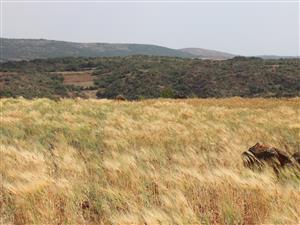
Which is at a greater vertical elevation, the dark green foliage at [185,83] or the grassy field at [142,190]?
the grassy field at [142,190]

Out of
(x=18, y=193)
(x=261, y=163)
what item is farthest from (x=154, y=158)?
(x=18, y=193)

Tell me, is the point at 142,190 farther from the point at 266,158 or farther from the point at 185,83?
the point at 185,83

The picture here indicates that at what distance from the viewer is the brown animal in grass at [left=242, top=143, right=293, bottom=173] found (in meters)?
5.88

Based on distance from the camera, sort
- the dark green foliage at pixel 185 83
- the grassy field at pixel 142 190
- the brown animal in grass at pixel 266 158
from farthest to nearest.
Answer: the dark green foliage at pixel 185 83, the brown animal in grass at pixel 266 158, the grassy field at pixel 142 190

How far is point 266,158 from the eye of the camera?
19.9ft

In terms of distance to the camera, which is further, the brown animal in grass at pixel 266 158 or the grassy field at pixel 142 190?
the brown animal in grass at pixel 266 158

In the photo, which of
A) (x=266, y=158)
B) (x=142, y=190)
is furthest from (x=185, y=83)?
(x=142, y=190)

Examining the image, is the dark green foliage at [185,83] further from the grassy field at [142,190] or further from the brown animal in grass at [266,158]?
the brown animal in grass at [266,158]

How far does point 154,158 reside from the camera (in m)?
6.66

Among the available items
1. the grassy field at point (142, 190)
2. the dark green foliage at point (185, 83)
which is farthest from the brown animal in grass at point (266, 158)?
the dark green foliage at point (185, 83)

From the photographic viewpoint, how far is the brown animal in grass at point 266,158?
5.88 meters

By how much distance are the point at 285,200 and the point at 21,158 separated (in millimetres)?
3964

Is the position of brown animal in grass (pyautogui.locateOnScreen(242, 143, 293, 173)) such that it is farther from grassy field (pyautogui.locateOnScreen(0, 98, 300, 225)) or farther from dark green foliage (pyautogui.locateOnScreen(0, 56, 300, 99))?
dark green foliage (pyautogui.locateOnScreen(0, 56, 300, 99))

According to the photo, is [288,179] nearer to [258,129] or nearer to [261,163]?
[261,163]
